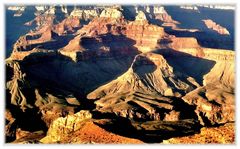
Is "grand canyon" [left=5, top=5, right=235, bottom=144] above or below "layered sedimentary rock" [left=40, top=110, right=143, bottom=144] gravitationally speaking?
below

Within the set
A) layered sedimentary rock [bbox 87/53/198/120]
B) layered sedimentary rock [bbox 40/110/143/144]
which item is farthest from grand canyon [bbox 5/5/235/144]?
layered sedimentary rock [bbox 40/110/143/144]

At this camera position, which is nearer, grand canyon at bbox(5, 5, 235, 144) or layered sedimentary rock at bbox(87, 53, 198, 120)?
grand canyon at bbox(5, 5, 235, 144)

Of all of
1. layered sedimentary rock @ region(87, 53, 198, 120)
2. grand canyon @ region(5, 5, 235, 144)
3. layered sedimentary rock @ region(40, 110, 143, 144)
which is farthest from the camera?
layered sedimentary rock @ region(87, 53, 198, 120)

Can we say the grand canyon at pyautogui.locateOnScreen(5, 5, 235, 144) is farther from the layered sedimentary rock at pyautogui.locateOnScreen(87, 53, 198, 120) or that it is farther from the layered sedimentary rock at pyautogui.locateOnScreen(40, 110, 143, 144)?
the layered sedimentary rock at pyautogui.locateOnScreen(40, 110, 143, 144)

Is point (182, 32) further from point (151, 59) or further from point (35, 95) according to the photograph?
point (35, 95)

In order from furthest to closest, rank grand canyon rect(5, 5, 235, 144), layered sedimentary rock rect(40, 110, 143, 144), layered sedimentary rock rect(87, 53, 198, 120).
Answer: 1. layered sedimentary rock rect(87, 53, 198, 120)
2. grand canyon rect(5, 5, 235, 144)
3. layered sedimentary rock rect(40, 110, 143, 144)

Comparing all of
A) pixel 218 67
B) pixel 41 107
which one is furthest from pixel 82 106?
pixel 218 67

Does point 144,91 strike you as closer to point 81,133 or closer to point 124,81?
point 124,81

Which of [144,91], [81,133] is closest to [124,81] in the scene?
[144,91]

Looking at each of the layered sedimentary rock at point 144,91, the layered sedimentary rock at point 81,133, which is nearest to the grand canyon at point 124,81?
the layered sedimentary rock at point 144,91

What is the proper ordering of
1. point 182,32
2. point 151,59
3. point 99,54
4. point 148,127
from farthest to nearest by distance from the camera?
point 182,32
point 99,54
point 151,59
point 148,127

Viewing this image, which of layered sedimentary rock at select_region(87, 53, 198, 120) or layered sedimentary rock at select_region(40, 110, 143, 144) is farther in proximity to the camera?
layered sedimentary rock at select_region(87, 53, 198, 120)
